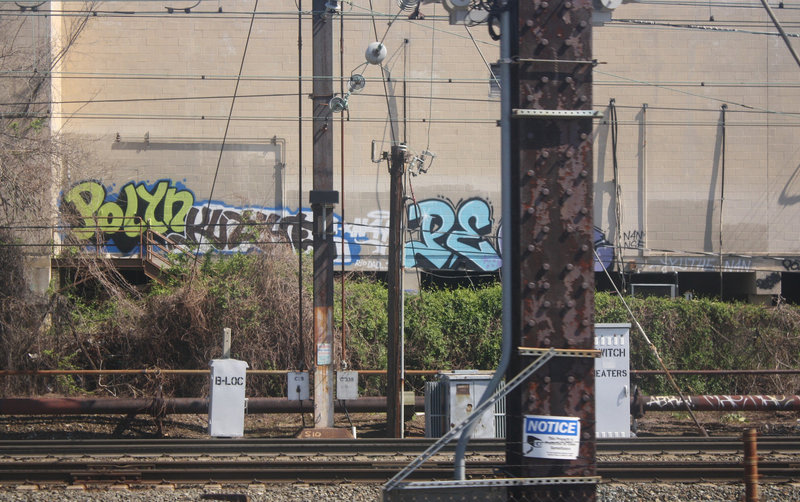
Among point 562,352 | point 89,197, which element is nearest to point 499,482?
point 562,352

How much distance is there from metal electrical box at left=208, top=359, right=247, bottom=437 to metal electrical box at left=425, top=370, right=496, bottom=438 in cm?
355

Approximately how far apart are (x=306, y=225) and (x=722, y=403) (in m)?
15.3

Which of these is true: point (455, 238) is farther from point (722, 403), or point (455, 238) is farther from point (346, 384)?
point (346, 384)

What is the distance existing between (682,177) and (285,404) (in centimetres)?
1842

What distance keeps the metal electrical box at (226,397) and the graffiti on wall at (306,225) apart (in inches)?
475

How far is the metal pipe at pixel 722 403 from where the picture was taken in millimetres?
15188

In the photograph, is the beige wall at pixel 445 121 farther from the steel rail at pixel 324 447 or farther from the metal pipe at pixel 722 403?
the steel rail at pixel 324 447

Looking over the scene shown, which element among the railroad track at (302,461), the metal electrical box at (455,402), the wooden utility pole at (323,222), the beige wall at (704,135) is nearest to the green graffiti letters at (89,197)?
the wooden utility pole at (323,222)

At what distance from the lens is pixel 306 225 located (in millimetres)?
26172

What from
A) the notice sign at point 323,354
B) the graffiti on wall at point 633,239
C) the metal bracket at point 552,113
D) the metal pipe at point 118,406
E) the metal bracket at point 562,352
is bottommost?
the metal pipe at point 118,406

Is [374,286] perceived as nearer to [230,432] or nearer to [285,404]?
[285,404]

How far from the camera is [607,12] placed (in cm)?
441

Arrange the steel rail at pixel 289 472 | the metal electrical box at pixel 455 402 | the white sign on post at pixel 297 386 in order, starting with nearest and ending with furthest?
1. the steel rail at pixel 289 472
2. the metal electrical box at pixel 455 402
3. the white sign on post at pixel 297 386

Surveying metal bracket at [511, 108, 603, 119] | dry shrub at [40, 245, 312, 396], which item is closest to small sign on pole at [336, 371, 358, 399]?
dry shrub at [40, 245, 312, 396]
